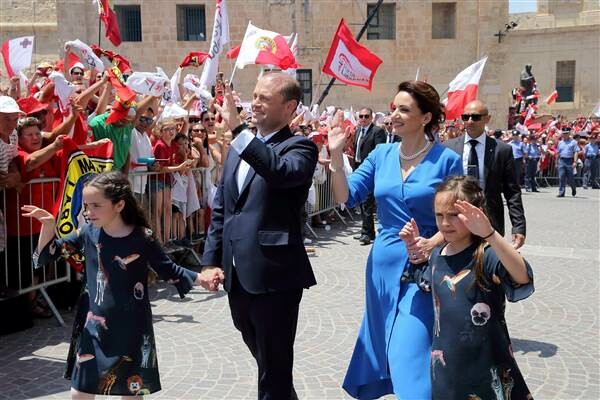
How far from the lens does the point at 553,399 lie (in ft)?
14.5

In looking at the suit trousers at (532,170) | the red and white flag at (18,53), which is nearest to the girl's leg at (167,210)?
the red and white flag at (18,53)

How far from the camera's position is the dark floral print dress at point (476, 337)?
2711 millimetres

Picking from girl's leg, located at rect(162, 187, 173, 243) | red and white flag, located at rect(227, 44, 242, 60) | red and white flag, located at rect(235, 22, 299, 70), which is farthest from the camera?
red and white flag, located at rect(227, 44, 242, 60)

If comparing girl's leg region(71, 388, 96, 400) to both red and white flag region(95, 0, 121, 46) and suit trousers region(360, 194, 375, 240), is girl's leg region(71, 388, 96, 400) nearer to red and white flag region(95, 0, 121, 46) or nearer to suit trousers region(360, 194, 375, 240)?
suit trousers region(360, 194, 375, 240)

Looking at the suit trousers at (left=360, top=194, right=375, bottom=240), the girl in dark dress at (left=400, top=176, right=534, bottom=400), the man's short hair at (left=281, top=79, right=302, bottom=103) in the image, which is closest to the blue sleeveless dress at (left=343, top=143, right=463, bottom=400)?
the girl in dark dress at (left=400, top=176, right=534, bottom=400)

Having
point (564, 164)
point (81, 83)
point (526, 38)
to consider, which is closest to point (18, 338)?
point (81, 83)

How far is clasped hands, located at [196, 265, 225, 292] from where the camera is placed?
3291 millimetres

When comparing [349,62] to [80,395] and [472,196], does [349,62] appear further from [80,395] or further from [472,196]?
[80,395]

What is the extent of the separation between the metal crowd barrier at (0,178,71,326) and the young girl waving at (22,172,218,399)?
2.60 m

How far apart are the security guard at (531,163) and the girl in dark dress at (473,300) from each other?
20755 millimetres

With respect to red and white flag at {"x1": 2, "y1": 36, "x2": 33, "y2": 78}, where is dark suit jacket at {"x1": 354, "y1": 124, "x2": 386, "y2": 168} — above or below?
below

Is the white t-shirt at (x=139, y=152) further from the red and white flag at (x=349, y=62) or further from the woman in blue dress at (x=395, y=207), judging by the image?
the red and white flag at (x=349, y=62)

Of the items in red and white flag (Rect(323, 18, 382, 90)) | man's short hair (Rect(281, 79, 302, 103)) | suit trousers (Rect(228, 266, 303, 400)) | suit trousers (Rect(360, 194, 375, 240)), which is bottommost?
suit trousers (Rect(360, 194, 375, 240))

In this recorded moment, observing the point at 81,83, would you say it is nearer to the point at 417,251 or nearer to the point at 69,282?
the point at 69,282
